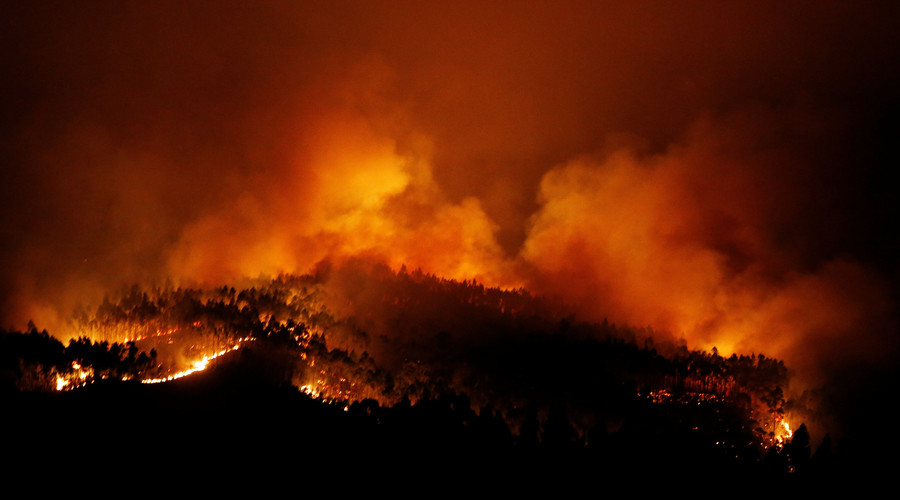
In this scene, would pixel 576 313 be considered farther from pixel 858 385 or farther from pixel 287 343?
pixel 287 343

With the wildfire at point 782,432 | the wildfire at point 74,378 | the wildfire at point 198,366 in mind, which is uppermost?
the wildfire at point 782,432

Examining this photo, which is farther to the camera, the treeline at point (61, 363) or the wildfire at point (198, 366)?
the wildfire at point (198, 366)

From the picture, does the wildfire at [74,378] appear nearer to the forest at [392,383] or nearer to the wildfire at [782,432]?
the forest at [392,383]

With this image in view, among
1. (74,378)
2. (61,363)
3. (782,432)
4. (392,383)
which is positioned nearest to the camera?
(74,378)

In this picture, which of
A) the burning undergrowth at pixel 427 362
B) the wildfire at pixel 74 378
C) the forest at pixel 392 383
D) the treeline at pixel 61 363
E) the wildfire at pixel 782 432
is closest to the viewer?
the forest at pixel 392 383

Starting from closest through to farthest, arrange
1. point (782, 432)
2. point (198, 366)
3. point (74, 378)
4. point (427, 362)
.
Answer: point (74, 378)
point (198, 366)
point (782, 432)
point (427, 362)

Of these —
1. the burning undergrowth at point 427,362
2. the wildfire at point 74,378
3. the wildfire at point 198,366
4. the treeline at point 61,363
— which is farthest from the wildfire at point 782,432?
the wildfire at point 74,378

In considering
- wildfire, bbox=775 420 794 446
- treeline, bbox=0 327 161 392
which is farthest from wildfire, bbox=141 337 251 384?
wildfire, bbox=775 420 794 446

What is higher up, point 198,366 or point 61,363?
point 198,366

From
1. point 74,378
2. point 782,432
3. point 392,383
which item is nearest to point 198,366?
point 74,378

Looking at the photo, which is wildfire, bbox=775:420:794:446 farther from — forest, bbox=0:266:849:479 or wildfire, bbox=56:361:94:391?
wildfire, bbox=56:361:94:391

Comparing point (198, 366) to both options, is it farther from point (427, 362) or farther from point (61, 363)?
point (427, 362)

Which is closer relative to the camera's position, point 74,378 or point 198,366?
point 74,378

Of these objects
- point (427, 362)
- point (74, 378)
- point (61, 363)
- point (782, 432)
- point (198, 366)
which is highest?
point (427, 362)
